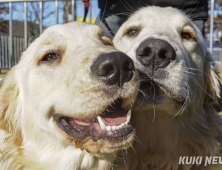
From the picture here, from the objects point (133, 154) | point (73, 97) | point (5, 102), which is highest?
point (73, 97)

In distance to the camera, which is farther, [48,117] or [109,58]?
[48,117]

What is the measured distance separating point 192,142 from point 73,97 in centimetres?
150

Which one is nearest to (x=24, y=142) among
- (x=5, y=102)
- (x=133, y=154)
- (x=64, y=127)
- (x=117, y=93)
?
(x=5, y=102)

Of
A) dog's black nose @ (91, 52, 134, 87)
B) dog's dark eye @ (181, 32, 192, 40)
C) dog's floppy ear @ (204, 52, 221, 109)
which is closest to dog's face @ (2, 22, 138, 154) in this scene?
dog's black nose @ (91, 52, 134, 87)

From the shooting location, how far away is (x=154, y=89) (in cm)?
253

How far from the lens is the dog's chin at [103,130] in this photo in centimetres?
210

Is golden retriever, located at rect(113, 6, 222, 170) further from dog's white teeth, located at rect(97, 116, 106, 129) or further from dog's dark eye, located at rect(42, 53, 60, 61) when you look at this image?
dog's dark eye, located at rect(42, 53, 60, 61)

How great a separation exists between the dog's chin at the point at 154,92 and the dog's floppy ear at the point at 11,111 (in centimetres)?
123

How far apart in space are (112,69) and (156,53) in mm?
657

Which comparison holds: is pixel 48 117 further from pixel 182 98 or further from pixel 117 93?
pixel 182 98

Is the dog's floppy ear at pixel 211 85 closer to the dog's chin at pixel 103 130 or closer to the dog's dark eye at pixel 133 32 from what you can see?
the dog's dark eye at pixel 133 32

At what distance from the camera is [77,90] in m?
2.11

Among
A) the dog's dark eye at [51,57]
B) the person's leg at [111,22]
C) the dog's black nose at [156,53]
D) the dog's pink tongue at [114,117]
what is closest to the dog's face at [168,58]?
the dog's black nose at [156,53]

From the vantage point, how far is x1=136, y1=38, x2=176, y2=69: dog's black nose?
98.3 inches
